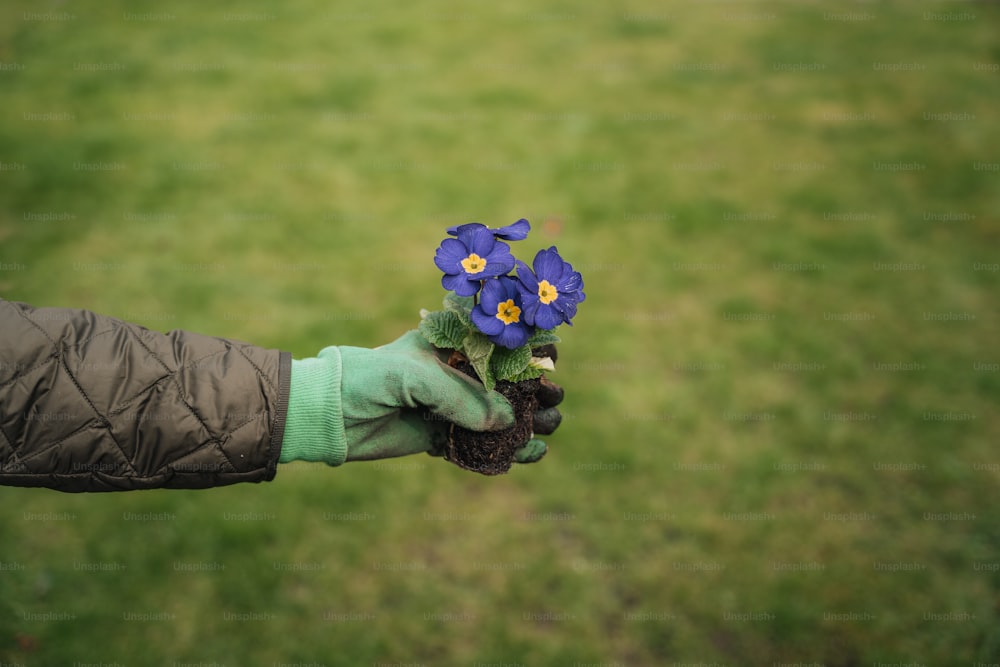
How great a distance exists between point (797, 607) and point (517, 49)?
5.39 m

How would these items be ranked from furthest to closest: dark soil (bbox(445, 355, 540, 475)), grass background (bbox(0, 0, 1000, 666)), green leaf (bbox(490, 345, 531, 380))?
grass background (bbox(0, 0, 1000, 666)), dark soil (bbox(445, 355, 540, 475)), green leaf (bbox(490, 345, 531, 380))

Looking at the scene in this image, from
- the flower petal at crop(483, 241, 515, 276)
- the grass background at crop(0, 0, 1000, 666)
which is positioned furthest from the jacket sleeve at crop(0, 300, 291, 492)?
the grass background at crop(0, 0, 1000, 666)

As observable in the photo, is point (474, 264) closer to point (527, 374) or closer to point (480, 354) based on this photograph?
point (480, 354)

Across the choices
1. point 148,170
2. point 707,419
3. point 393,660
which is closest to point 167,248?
point 148,170

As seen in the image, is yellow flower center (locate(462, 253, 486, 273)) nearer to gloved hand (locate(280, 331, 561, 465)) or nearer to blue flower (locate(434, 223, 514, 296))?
blue flower (locate(434, 223, 514, 296))

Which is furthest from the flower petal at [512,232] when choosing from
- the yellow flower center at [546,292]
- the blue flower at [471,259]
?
the yellow flower center at [546,292]

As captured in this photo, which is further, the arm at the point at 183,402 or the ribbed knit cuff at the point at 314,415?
the ribbed knit cuff at the point at 314,415

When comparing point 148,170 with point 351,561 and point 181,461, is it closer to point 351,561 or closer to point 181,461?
point 351,561

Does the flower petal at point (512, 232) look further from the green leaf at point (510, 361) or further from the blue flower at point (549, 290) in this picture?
the green leaf at point (510, 361)

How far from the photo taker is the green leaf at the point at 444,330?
6.65 feet

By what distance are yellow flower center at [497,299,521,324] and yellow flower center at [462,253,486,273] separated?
106 millimetres

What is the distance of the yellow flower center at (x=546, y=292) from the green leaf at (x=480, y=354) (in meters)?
0.18

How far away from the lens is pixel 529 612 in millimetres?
3186

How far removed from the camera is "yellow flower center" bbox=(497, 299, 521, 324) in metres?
1.89
